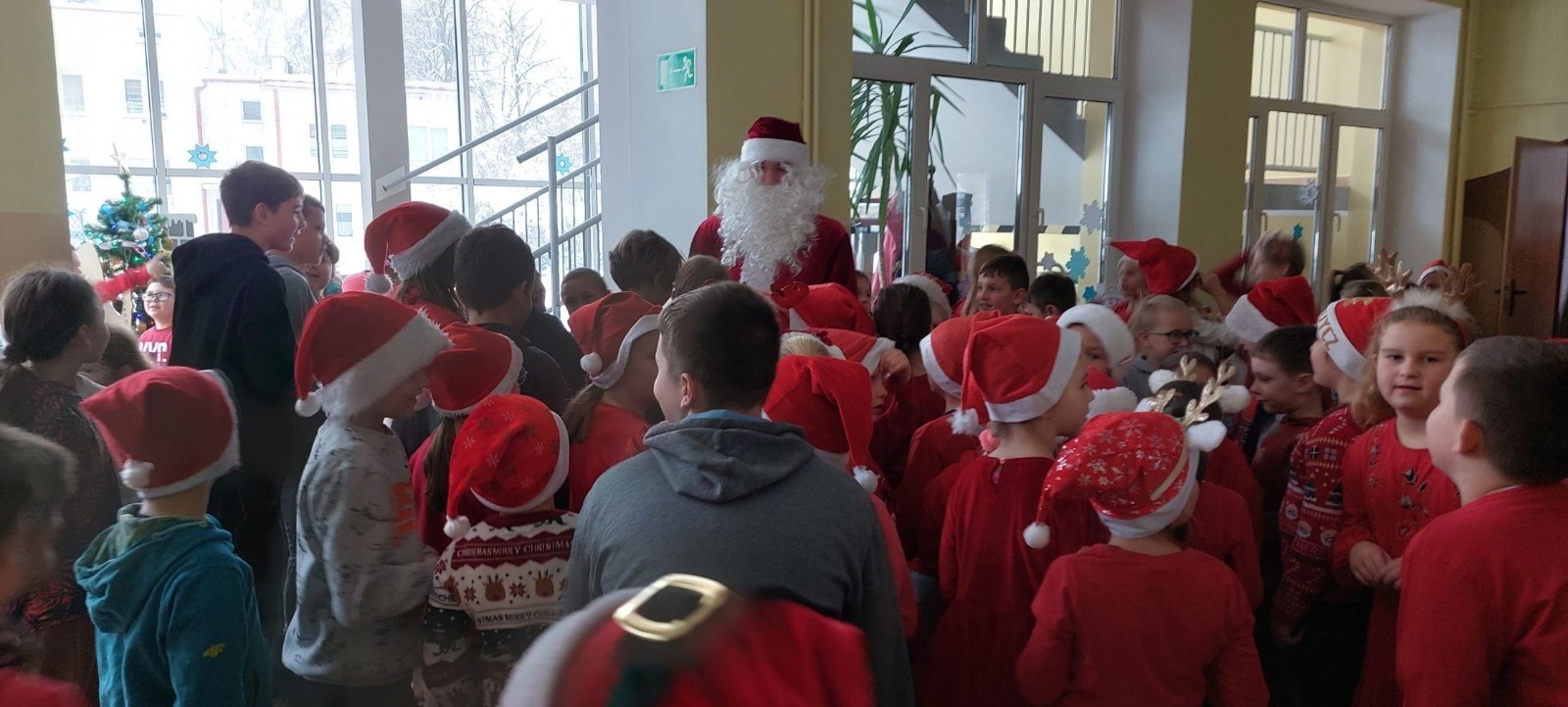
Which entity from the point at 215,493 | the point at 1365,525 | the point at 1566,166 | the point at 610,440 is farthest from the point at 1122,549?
the point at 1566,166

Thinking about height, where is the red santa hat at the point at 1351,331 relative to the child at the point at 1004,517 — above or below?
above

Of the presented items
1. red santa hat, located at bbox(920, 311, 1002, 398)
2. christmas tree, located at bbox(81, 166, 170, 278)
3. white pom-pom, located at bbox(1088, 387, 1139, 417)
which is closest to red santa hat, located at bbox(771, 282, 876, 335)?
red santa hat, located at bbox(920, 311, 1002, 398)

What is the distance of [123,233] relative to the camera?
4.54 meters

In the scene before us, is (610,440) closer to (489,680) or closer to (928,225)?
(489,680)

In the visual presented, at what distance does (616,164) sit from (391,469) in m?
3.43

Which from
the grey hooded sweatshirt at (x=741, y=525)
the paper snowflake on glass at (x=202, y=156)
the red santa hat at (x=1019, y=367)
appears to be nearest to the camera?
the grey hooded sweatshirt at (x=741, y=525)

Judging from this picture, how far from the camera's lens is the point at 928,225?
603 cm

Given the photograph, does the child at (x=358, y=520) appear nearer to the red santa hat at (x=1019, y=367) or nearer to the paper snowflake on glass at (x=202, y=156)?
the red santa hat at (x=1019, y=367)

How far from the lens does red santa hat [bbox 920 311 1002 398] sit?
7.76ft

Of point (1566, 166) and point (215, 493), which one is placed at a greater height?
point (1566, 166)

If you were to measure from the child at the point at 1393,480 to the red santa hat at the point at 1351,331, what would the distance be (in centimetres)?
24

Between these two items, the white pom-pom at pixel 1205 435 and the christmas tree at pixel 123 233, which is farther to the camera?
the christmas tree at pixel 123 233

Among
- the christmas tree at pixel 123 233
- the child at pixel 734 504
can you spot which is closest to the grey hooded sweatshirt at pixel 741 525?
the child at pixel 734 504

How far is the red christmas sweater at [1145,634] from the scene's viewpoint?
160 centimetres
